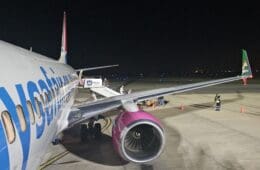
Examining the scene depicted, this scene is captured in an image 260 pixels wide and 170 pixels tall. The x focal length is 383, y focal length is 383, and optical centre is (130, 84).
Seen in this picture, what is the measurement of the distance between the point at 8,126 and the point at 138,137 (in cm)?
597

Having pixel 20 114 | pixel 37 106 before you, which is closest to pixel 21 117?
pixel 20 114

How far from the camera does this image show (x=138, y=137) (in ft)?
32.9

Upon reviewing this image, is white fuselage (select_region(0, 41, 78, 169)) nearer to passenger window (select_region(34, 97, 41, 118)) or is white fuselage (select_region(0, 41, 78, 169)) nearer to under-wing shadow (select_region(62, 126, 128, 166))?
passenger window (select_region(34, 97, 41, 118))

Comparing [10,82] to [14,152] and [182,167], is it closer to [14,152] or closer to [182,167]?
[14,152]

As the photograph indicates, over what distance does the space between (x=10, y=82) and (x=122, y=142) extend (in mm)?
4690

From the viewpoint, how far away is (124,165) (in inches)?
421

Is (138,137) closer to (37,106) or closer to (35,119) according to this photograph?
(37,106)

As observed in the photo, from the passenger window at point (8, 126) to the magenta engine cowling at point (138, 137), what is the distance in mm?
4827

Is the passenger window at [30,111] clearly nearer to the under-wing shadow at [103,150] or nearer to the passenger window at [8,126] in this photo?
the passenger window at [8,126]

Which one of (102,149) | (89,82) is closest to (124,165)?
(102,149)

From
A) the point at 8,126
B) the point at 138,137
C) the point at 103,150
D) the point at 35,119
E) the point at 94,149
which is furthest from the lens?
the point at 94,149

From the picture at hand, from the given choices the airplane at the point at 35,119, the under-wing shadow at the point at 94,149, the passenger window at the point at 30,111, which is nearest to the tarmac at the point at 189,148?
the under-wing shadow at the point at 94,149

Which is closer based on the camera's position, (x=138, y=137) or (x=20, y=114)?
(x=20, y=114)

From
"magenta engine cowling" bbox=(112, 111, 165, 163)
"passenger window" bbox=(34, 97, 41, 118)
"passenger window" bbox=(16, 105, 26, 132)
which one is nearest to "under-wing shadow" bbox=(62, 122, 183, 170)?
"magenta engine cowling" bbox=(112, 111, 165, 163)
